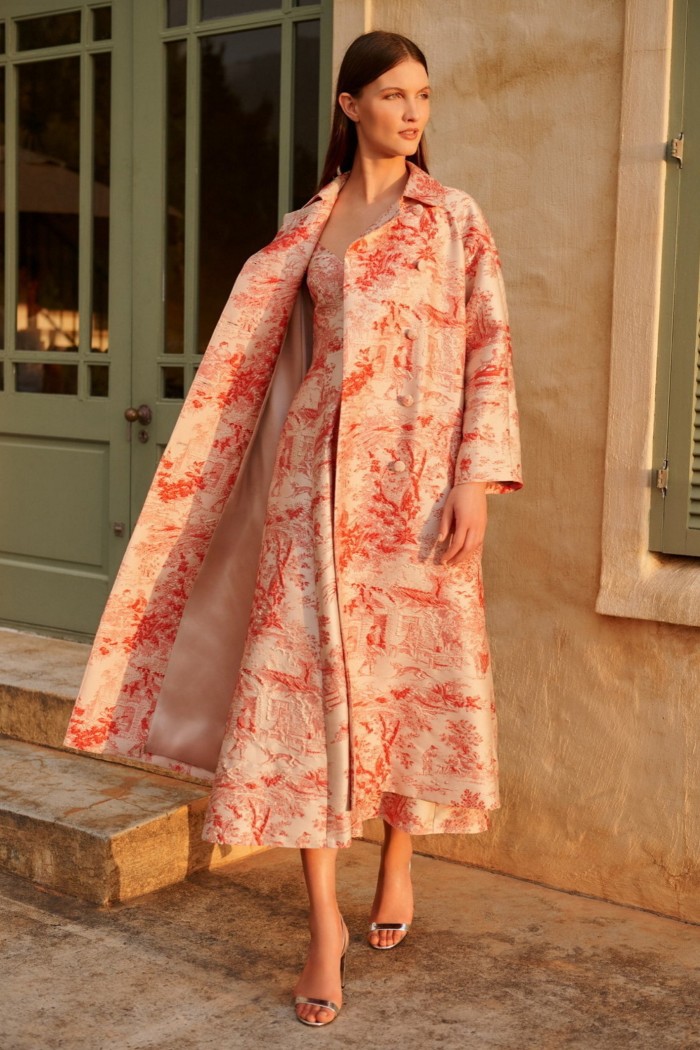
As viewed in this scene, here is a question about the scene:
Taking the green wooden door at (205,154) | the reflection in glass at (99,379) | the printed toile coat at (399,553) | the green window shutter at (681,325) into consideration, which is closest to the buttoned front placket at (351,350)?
the printed toile coat at (399,553)

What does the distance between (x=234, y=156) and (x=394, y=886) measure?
7.93 feet

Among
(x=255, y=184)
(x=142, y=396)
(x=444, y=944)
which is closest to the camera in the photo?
(x=444, y=944)

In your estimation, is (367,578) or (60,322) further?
(60,322)

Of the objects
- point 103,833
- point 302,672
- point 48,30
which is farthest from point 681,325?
point 48,30

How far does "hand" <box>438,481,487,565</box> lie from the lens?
2861 mm

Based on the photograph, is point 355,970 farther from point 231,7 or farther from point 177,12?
point 177,12

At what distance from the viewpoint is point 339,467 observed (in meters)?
2.90

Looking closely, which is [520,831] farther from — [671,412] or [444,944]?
[671,412]

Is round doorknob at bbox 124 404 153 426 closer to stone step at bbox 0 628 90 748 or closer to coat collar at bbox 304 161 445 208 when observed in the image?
stone step at bbox 0 628 90 748

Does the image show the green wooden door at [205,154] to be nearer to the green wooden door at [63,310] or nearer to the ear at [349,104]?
the green wooden door at [63,310]

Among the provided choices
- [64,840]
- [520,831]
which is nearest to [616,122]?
[520,831]

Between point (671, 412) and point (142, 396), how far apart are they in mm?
2040

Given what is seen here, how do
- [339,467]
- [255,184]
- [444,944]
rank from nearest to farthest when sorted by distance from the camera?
[339,467]
[444,944]
[255,184]

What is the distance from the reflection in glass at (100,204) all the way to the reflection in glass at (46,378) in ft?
0.51
